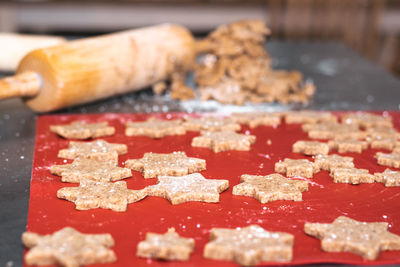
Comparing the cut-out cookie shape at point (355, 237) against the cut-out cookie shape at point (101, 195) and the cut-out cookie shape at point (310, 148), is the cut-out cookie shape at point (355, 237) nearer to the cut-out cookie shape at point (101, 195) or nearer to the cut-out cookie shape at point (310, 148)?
the cut-out cookie shape at point (101, 195)

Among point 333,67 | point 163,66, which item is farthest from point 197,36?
point 163,66

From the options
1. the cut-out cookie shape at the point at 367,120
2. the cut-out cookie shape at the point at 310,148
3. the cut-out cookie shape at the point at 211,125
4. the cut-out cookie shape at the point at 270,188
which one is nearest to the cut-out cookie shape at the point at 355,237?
the cut-out cookie shape at the point at 270,188

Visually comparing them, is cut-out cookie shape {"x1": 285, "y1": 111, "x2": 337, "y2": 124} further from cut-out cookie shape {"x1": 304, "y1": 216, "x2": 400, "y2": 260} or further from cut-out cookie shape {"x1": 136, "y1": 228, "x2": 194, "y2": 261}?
cut-out cookie shape {"x1": 136, "y1": 228, "x2": 194, "y2": 261}

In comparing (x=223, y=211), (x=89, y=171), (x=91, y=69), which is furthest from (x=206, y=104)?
(x=223, y=211)

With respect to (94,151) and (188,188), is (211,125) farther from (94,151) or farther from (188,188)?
(188,188)

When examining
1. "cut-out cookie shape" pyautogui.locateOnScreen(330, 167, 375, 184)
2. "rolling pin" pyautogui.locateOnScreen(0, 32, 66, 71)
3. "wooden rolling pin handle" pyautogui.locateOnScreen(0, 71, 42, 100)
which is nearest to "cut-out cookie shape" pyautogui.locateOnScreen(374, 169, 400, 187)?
"cut-out cookie shape" pyautogui.locateOnScreen(330, 167, 375, 184)
